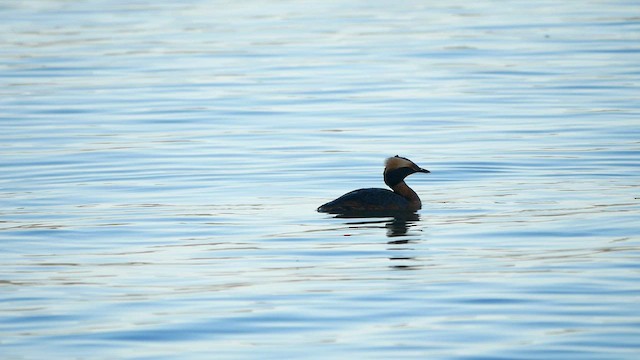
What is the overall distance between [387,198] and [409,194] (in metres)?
0.36

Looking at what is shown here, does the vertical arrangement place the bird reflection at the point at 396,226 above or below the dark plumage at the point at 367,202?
below

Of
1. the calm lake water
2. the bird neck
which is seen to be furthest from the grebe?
the calm lake water

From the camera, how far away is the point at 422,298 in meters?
11.3

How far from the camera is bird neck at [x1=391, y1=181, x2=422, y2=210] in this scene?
51.7ft

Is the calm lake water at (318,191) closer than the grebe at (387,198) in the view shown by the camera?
Yes

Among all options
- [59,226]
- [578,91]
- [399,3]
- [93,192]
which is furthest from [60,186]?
[399,3]

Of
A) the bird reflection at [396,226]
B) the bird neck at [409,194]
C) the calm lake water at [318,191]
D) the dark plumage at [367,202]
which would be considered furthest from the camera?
the bird neck at [409,194]

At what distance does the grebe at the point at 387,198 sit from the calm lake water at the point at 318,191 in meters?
0.21

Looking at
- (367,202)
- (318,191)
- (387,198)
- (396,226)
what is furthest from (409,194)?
(318,191)

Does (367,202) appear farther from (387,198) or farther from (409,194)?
(409,194)

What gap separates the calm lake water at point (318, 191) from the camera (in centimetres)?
1059

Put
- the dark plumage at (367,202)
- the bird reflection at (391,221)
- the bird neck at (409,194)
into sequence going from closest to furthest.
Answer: the bird reflection at (391,221)
the dark plumage at (367,202)
the bird neck at (409,194)

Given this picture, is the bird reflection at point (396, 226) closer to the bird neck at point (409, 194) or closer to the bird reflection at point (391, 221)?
the bird reflection at point (391, 221)

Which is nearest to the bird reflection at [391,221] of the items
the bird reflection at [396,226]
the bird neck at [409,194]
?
the bird reflection at [396,226]
